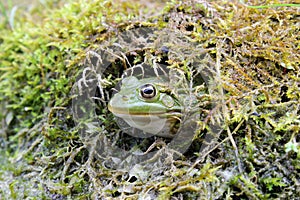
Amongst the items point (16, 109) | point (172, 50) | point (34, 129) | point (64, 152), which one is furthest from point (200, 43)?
point (16, 109)

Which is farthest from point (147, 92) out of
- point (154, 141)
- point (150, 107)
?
point (154, 141)

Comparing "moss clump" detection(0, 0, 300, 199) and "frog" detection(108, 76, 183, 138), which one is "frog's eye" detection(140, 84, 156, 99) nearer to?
"frog" detection(108, 76, 183, 138)

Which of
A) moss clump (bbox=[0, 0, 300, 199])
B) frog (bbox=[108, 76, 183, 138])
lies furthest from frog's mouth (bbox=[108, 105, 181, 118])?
moss clump (bbox=[0, 0, 300, 199])

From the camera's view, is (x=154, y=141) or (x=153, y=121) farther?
(x=154, y=141)

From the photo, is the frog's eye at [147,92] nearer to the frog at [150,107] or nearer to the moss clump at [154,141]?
the frog at [150,107]

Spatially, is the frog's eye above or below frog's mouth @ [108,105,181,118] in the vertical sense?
above

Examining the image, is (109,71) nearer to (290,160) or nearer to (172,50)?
(172,50)

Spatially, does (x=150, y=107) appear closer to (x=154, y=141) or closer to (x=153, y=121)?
(x=153, y=121)
